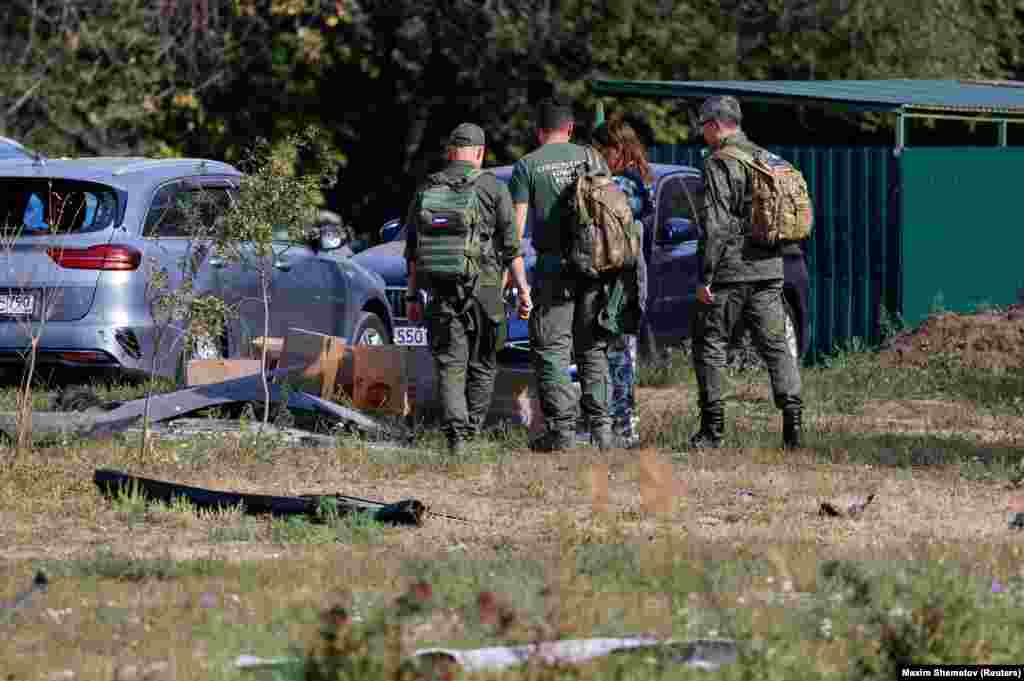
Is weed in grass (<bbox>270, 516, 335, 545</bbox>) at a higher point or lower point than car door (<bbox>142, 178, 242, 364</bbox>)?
lower

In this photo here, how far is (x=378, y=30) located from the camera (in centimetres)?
2191

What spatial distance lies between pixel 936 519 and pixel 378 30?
1523cm

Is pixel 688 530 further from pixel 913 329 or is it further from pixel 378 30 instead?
pixel 378 30

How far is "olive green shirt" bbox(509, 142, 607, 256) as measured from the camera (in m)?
9.42

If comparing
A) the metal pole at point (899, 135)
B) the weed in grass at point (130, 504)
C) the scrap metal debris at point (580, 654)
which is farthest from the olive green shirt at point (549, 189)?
the metal pole at point (899, 135)

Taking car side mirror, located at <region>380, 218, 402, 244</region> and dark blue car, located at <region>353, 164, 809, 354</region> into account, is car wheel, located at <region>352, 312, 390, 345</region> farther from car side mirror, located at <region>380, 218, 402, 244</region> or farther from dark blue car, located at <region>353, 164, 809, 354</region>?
car side mirror, located at <region>380, 218, 402, 244</region>

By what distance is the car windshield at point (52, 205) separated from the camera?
36.6ft

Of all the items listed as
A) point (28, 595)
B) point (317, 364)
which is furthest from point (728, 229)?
point (28, 595)

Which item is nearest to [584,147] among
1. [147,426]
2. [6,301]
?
[147,426]

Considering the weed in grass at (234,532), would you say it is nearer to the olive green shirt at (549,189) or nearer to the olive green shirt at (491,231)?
the olive green shirt at (491,231)

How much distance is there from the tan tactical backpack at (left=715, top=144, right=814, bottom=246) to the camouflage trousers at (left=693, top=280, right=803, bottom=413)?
0.94ft

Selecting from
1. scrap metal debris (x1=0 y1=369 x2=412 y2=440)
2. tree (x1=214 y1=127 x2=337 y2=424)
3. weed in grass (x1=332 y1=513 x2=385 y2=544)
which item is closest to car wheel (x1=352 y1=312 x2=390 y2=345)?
scrap metal debris (x1=0 y1=369 x2=412 y2=440)

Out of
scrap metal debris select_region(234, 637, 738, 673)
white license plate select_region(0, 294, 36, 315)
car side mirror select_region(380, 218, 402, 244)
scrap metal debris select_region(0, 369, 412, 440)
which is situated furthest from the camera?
car side mirror select_region(380, 218, 402, 244)

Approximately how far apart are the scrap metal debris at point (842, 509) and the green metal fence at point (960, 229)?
725cm
